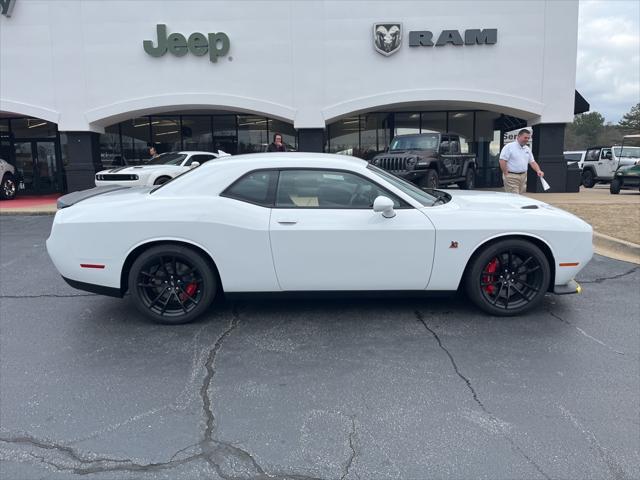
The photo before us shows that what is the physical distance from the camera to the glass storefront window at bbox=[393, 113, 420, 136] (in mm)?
20062

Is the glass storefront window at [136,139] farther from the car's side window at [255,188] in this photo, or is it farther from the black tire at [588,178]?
the black tire at [588,178]

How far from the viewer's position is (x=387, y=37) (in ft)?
52.8

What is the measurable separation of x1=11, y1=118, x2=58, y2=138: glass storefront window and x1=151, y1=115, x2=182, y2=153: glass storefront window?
12.1 feet

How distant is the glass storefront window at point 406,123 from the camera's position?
20062mm

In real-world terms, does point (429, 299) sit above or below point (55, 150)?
below

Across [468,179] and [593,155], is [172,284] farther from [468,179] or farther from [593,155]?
[593,155]

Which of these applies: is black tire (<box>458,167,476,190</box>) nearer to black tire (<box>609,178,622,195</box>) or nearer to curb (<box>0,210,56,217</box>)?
black tire (<box>609,178,622,195</box>)

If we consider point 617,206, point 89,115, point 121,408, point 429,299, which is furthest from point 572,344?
point 89,115

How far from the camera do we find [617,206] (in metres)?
12.3

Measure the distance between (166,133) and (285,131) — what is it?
493 centimetres

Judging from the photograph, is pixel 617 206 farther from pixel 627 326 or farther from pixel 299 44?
pixel 299 44

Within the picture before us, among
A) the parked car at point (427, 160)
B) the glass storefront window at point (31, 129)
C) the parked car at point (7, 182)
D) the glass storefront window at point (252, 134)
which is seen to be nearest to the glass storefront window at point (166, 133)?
the glass storefront window at point (252, 134)

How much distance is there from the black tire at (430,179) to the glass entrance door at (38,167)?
14.4m

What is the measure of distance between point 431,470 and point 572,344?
7.20 ft
